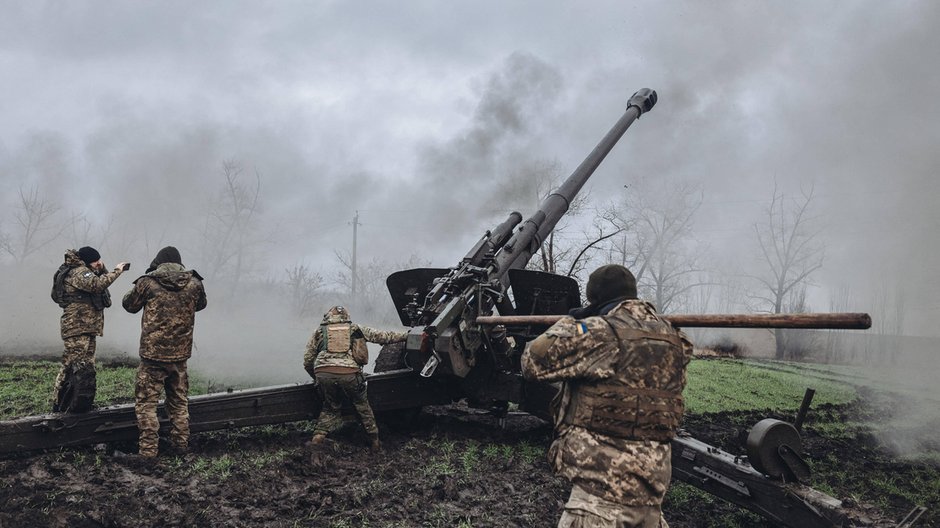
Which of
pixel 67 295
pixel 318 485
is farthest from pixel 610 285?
pixel 67 295

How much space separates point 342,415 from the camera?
6.35m

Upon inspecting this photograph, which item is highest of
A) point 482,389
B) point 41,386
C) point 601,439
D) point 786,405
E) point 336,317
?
point 336,317

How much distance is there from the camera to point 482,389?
265 inches

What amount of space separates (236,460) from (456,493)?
2.13m

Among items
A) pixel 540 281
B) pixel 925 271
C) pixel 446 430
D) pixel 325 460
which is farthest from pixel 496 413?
pixel 925 271

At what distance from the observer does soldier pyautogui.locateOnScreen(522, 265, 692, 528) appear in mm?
2799

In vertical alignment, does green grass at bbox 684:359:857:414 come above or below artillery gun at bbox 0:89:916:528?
below

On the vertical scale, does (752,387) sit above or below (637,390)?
below

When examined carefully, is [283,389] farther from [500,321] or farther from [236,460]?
[500,321]

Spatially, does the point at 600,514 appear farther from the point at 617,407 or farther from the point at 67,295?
the point at 67,295

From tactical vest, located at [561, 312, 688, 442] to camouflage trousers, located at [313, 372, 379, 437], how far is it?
3750 millimetres

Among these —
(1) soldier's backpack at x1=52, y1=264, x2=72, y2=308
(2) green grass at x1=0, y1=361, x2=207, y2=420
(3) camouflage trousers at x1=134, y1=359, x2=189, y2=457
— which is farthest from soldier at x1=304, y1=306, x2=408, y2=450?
(2) green grass at x1=0, y1=361, x2=207, y2=420

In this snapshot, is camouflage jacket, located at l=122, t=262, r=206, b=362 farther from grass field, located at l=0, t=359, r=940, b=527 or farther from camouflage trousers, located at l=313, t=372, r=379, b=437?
camouflage trousers, located at l=313, t=372, r=379, b=437

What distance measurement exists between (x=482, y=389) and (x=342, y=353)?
1.61 metres
